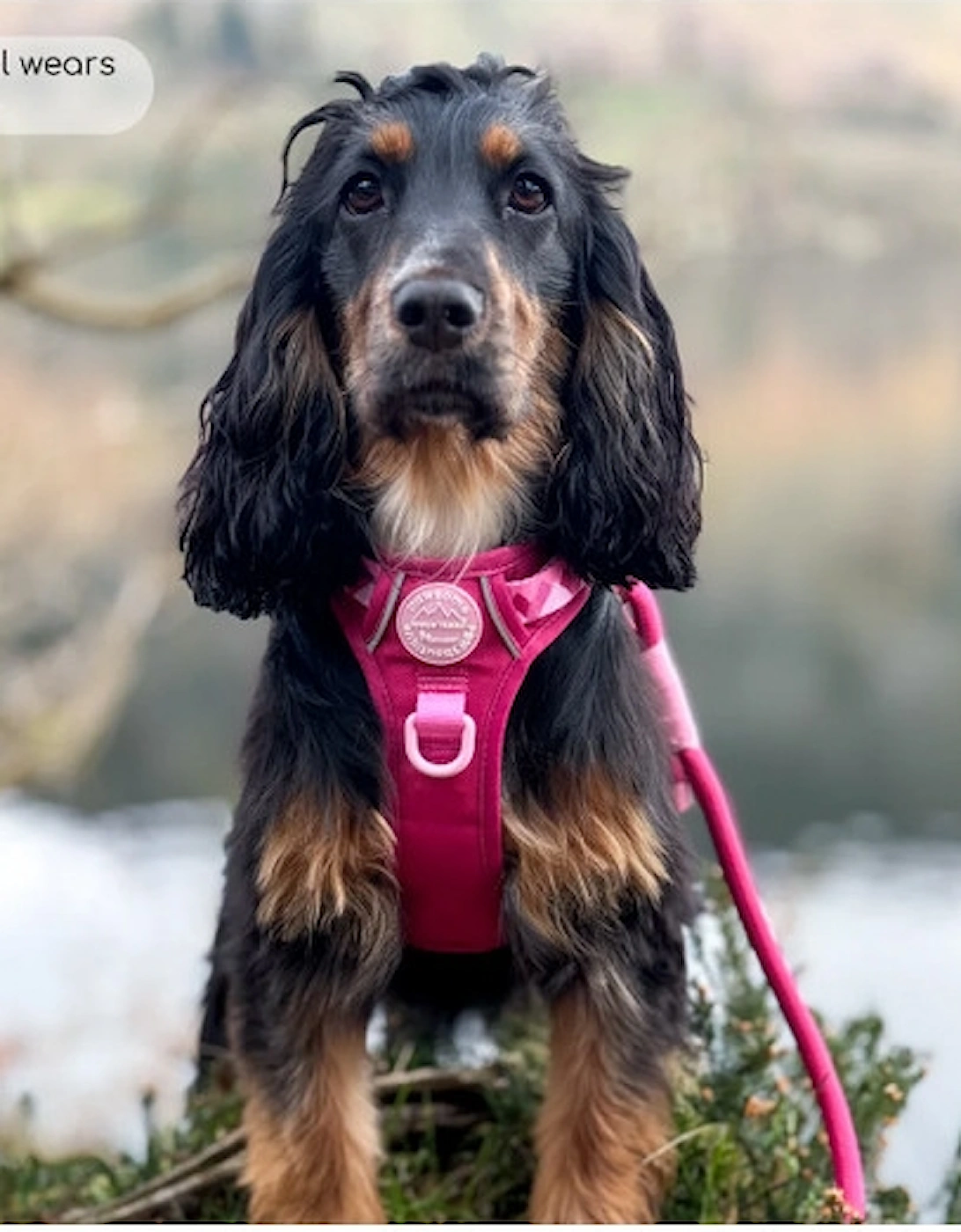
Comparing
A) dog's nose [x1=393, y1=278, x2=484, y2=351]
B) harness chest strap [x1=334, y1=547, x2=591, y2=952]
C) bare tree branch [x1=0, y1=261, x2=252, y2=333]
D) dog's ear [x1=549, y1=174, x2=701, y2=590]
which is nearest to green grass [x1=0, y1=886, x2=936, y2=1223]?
harness chest strap [x1=334, y1=547, x2=591, y2=952]

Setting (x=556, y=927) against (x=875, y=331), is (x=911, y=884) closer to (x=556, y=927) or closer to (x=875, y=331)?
(x=875, y=331)

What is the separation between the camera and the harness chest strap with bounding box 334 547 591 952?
2.30 meters

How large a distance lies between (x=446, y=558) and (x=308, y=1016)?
72cm

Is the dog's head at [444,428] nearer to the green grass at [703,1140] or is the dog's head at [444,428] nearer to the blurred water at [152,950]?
the green grass at [703,1140]

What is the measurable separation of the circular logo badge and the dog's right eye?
54 centimetres

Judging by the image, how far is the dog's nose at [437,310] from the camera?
6.88 ft

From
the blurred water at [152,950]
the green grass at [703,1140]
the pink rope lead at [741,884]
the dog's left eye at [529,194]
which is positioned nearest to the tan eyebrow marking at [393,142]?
the dog's left eye at [529,194]

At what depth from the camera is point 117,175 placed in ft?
17.0

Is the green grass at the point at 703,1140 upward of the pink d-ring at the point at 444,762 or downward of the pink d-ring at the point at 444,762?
downward

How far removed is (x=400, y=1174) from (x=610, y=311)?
1.47 m

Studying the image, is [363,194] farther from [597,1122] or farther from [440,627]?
[597,1122]

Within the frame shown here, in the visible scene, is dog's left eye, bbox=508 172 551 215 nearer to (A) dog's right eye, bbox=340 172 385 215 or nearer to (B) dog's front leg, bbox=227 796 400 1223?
(A) dog's right eye, bbox=340 172 385 215

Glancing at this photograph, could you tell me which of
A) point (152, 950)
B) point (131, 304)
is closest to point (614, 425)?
point (131, 304)

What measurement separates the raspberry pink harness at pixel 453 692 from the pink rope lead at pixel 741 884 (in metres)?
0.07
